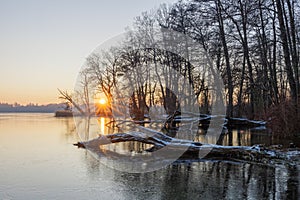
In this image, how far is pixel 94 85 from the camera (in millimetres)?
45000

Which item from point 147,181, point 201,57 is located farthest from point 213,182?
point 201,57

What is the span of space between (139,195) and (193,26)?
23.2 metres

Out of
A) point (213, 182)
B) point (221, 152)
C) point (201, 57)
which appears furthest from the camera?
point (201, 57)

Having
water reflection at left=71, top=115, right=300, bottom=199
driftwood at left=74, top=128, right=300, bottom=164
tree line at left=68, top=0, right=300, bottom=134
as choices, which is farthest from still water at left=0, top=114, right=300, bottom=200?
tree line at left=68, top=0, right=300, bottom=134

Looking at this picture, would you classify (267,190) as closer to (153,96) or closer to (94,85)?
(153,96)

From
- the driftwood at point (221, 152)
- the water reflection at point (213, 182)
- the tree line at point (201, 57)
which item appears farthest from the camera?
the tree line at point (201, 57)

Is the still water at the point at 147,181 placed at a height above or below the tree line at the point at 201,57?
below

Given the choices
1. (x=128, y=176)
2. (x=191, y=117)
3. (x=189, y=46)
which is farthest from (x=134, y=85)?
(x=128, y=176)

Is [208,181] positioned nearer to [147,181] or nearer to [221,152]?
[147,181]

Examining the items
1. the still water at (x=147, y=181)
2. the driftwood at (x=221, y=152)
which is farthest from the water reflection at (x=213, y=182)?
the driftwood at (x=221, y=152)

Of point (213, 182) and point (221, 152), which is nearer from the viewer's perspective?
point (213, 182)

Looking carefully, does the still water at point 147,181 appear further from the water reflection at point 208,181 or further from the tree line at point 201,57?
the tree line at point 201,57

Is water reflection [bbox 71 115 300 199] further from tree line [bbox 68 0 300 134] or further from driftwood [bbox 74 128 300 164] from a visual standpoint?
tree line [bbox 68 0 300 134]

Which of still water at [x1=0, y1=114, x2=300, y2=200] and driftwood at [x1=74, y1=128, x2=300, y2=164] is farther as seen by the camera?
driftwood at [x1=74, y1=128, x2=300, y2=164]
